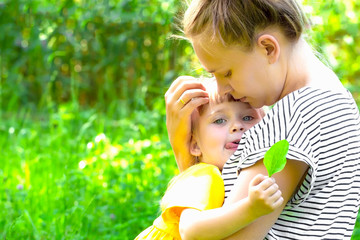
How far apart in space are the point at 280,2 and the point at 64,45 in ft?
12.4

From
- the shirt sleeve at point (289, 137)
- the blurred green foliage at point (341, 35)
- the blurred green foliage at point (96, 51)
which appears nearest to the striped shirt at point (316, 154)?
the shirt sleeve at point (289, 137)

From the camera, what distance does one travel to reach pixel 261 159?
197 cm

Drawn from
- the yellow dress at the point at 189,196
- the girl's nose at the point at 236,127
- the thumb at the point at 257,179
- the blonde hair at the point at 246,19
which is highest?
the blonde hair at the point at 246,19

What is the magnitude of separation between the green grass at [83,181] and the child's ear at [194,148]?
88 centimetres

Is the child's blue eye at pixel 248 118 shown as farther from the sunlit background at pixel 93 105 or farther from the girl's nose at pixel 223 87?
the sunlit background at pixel 93 105

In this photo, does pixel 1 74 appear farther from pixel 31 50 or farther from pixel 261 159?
pixel 261 159

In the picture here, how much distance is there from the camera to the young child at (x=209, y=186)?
1.99m

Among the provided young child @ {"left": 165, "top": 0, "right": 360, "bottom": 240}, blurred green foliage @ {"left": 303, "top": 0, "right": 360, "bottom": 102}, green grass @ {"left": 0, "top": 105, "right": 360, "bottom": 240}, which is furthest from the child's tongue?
blurred green foliage @ {"left": 303, "top": 0, "right": 360, "bottom": 102}

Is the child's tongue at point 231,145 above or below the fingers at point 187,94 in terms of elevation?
below

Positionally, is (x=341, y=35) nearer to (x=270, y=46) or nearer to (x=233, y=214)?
(x=270, y=46)

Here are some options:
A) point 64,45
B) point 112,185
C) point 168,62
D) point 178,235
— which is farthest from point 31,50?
point 178,235

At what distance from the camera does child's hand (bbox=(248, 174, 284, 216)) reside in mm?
1834

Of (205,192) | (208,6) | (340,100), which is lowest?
(205,192)

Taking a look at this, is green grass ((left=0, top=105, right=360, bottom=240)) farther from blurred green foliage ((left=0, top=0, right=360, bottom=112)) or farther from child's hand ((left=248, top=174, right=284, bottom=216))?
child's hand ((left=248, top=174, right=284, bottom=216))
